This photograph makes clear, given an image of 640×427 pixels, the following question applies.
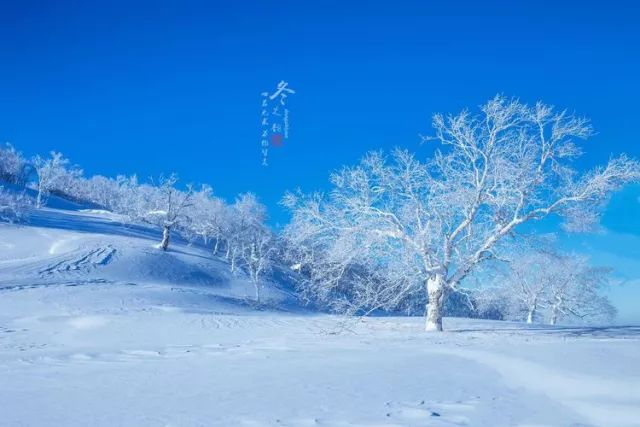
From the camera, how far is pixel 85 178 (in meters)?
114

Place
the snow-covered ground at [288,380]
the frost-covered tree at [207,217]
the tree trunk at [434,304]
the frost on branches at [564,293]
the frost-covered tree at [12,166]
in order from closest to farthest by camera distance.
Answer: the snow-covered ground at [288,380] → the tree trunk at [434,304] → the frost on branches at [564,293] → the frost-covered tree at [207,217] → the frost-covered tree at [12,166]

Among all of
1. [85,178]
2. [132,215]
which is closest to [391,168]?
[132,215]

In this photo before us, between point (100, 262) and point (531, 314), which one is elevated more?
point (100, 262)

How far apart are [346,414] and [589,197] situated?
13815 mm

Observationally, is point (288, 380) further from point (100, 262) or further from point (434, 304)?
point (100, 262)

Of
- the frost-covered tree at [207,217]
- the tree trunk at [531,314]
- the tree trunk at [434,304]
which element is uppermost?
the frost-covered tree at [207,217]

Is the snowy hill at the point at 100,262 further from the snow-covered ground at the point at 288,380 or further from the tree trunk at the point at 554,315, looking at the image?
the tree trunk at the point at 554,315

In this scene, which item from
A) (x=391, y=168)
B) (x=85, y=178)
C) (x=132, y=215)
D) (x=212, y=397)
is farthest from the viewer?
(x=85, y=178)

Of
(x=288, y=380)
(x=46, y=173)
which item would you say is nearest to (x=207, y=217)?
(x=46, y=173)

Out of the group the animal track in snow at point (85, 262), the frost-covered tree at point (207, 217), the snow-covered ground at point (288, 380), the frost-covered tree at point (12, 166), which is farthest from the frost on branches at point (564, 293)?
the frost-covered tree at point (12, 166)

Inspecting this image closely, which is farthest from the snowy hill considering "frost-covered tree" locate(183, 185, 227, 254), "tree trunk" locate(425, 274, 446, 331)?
"tree trunk" locate(425, 274, 446, 331)

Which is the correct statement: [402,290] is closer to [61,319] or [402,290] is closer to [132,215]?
[61,319]

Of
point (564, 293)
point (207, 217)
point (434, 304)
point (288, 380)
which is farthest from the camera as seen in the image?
point (207, 217)

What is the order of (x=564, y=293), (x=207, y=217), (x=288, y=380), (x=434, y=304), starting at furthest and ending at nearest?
(x=207, y=217)
(x=564, y=293)
(x=434, y=304)
(x=288, y=380)
